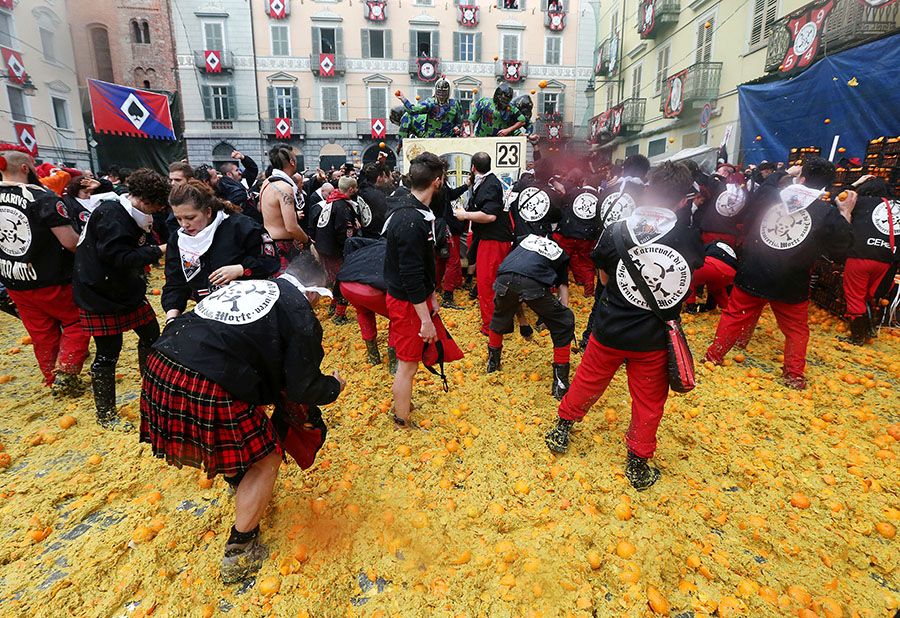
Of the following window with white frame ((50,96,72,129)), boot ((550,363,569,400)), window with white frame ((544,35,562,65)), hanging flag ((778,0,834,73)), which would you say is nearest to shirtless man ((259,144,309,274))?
boot ((550,363,569,400))

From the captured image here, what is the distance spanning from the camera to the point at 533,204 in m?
6.41

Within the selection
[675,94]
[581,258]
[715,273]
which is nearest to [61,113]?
[581,258]

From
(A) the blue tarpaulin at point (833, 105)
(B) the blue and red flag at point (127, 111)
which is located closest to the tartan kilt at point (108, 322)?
(A) the blue tarpaulin at point (833, 105)

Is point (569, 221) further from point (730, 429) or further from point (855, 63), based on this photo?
point (855, 63)

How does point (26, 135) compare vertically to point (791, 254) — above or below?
above

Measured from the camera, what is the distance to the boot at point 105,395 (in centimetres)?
408

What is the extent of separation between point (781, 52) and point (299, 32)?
98.5 feet

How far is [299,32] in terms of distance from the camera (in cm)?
3175

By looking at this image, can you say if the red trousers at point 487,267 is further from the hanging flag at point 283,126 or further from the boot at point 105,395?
the hanging flag at point 283,126

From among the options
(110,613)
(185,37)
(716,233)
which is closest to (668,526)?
(110,613)

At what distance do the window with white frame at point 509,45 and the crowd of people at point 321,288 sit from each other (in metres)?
32.5

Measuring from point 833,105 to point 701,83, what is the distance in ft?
33.9

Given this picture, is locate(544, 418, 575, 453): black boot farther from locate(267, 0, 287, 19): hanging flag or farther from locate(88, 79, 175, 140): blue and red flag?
locate(267, 0, 287, 19): hanging flag

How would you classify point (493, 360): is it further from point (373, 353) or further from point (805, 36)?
point (805, 36)
